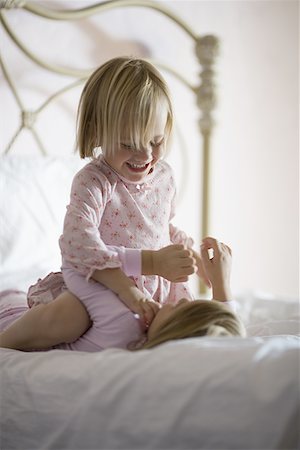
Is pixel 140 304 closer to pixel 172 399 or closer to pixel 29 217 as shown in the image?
pixel 172 399

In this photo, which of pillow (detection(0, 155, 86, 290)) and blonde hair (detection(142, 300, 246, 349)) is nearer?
blonde hair (detection(142, 300, 246, 349))

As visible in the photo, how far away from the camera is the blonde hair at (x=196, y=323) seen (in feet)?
3.35

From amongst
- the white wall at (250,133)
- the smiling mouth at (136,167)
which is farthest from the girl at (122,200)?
the white wall at (250,133)

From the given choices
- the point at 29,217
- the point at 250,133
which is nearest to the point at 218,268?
the point at 29,217

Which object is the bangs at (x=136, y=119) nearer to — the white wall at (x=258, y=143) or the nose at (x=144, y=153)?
the nose at (x=144, y=153)

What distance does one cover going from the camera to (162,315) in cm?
109

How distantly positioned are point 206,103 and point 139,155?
1332 mm

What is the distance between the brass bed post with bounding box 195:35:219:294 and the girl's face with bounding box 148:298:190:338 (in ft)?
4.50

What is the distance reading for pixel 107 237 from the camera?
1.26m

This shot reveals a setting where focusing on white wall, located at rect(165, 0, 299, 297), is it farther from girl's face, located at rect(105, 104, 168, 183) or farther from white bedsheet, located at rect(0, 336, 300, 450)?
white bedsheet, located at rect(0, 336, 300, 450)

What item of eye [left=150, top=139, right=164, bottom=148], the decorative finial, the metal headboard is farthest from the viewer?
the decorative finial

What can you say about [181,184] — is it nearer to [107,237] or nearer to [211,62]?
[211,62]

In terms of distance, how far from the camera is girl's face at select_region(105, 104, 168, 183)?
48.3 inches

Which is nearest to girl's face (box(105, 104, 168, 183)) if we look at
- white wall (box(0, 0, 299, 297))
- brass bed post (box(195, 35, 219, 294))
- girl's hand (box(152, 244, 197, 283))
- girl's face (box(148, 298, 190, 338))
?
girl's hand (box(152, 244, 197, 283))
